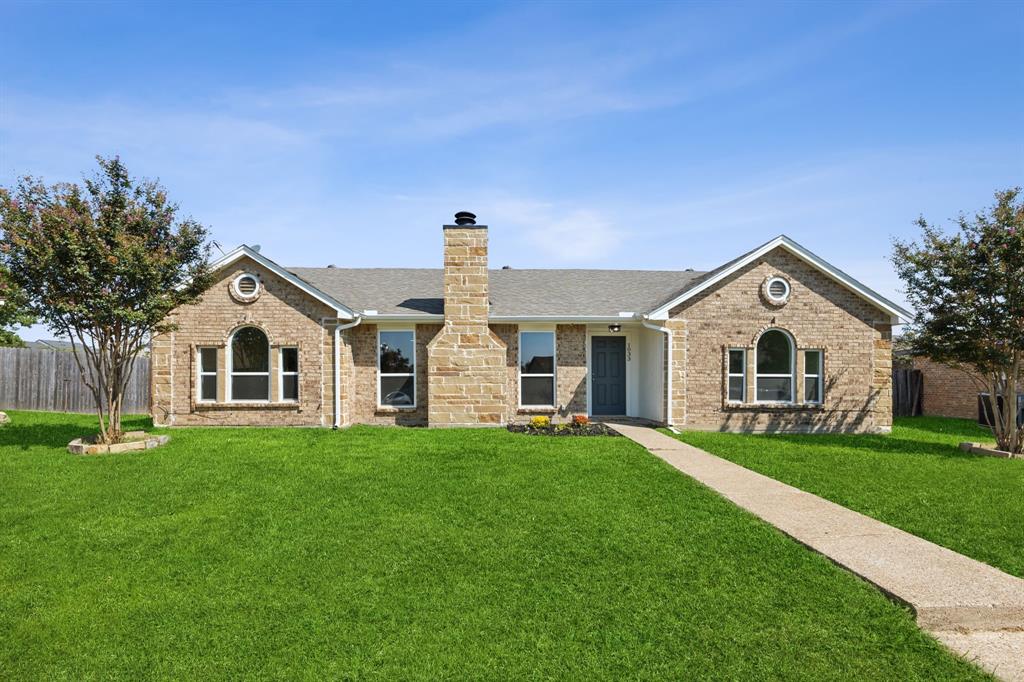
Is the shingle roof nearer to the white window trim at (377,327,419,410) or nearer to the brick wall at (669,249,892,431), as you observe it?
the white window trim at (377,327,419,410)

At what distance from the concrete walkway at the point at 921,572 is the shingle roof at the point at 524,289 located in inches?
352

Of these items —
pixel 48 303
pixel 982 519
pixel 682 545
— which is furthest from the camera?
pixel 48 303

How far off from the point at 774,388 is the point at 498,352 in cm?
762

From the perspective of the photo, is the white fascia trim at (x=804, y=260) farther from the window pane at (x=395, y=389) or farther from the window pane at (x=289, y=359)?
the window pane at (x=289, y=359)

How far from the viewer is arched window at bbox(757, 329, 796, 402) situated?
1565 cm

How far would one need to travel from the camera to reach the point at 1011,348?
1221cm

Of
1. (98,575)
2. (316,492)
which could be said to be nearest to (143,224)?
(316,492)

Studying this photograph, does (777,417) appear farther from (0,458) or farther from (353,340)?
(0,458)

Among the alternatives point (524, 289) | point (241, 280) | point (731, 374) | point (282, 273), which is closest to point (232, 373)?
point (241, 280)

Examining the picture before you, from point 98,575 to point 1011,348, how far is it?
1615cm

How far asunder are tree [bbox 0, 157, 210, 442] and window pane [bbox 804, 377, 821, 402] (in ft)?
51.9

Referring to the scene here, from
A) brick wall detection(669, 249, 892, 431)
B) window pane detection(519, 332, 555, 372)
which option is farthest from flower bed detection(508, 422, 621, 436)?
brick wall detection(669, 249, 892, 431)

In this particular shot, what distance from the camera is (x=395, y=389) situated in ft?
52.1

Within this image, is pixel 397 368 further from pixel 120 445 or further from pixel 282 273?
pixel 120 445
